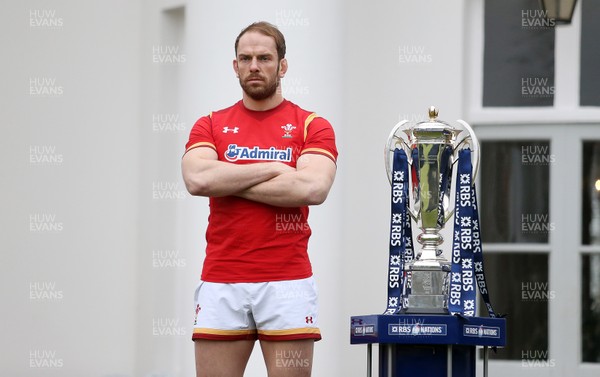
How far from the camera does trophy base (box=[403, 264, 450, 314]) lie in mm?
4750

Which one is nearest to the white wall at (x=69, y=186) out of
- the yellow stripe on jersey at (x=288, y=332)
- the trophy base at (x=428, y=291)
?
the trophy base at (x=428, y=291)

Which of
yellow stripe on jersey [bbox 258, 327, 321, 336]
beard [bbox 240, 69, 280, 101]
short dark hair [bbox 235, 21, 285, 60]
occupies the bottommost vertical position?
yellow stripe on jersey [bbox 258, 327, 321, 336]

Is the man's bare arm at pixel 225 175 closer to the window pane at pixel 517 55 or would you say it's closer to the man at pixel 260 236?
the man at pixel 260 236

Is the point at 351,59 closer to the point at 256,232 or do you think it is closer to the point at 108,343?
the point at 108,343

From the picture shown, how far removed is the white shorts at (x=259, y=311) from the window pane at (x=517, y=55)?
3210 mm

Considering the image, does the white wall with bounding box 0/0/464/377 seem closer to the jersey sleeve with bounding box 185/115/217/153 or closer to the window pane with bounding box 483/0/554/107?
the window pane with bounding box 483/0/554/107


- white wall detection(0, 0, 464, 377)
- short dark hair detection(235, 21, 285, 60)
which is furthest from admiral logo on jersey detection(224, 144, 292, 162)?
white wall detection(0, 0, 464, 377)

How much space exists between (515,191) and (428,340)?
9.05 feet

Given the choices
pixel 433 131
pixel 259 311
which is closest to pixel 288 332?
pixel 259 311

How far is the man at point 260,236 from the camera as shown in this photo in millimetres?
4199

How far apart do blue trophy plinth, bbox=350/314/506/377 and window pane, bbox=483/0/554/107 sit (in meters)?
2.73

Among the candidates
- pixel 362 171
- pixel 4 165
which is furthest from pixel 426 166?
pixel 4 165

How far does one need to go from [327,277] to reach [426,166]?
5.91 ft

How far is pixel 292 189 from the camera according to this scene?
422cm
